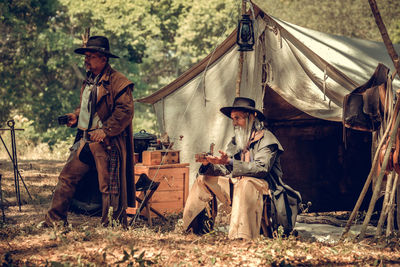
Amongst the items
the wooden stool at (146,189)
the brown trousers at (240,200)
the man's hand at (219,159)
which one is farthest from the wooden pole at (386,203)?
the wooden stool at (146,189)

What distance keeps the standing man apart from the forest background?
9217mm

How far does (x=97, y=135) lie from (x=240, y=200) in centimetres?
142

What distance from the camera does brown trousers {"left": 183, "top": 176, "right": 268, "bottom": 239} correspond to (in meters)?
4.60

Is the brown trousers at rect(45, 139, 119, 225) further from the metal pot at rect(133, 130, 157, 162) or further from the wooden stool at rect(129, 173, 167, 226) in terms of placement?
the metal pot at rect(133, 130, 157, 162)

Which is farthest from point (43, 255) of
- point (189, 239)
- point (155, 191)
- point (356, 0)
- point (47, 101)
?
point (356, 0)

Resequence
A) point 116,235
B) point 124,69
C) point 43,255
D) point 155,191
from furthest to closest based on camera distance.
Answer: point 124,69, point 155,191, point 116,235, point 43,255

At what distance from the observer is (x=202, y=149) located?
754cm

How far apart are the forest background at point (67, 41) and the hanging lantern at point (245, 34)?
8502 millimetres

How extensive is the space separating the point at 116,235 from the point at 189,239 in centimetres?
77

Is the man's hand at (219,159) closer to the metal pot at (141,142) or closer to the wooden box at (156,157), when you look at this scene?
the wooden box at (156,157)

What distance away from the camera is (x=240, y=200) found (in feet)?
15.3

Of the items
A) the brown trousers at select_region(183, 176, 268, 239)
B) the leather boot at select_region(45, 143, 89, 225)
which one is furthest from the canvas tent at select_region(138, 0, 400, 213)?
the leather boot at select_region(45, 143, 89, 225)

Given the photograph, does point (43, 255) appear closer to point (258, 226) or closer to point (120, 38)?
point (258, 226)

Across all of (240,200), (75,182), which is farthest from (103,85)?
(240,200)
